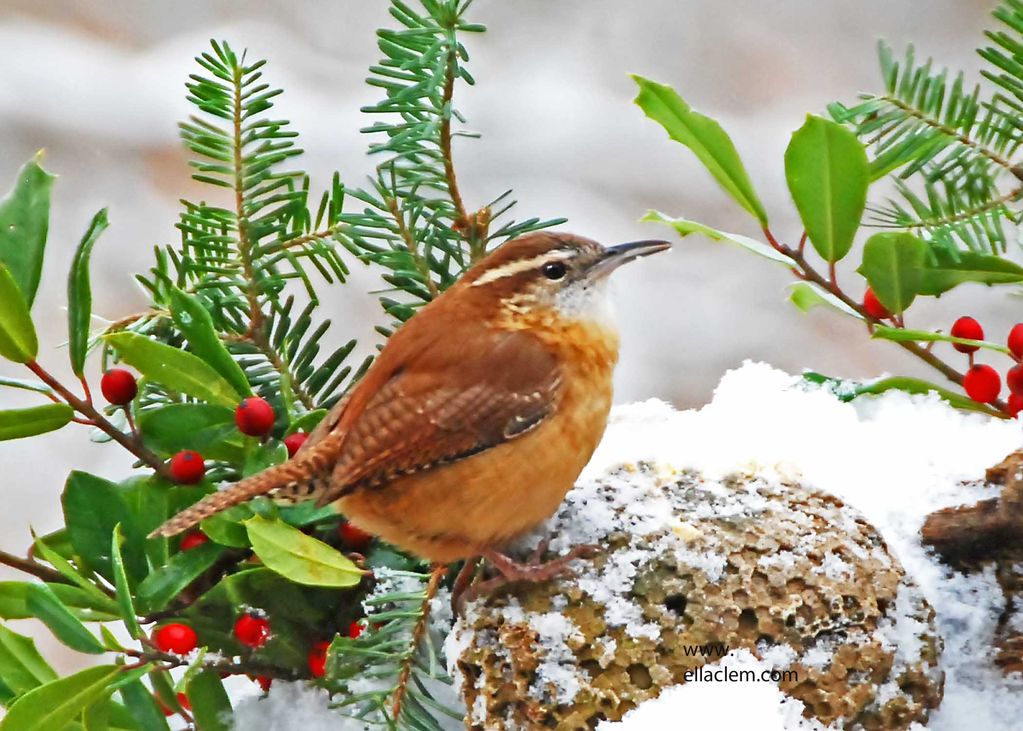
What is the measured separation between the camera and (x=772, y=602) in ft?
2.93

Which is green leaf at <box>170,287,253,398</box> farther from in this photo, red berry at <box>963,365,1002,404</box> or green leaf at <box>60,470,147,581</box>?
red berry at <box>963,365,1002,404</box>

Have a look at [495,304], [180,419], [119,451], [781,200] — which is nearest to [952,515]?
[495,304]

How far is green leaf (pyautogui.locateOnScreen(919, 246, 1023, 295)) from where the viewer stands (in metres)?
0.95

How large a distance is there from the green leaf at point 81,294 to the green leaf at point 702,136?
0.48m

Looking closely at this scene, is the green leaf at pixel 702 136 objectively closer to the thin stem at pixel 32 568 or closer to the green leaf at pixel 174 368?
the green leaf at pixel 174 368

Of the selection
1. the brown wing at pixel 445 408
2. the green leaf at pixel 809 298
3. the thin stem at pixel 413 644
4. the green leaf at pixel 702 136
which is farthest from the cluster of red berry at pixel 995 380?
the thin stem at pixel 413 644

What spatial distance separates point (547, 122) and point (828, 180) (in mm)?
1737

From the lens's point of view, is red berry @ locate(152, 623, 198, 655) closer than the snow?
No

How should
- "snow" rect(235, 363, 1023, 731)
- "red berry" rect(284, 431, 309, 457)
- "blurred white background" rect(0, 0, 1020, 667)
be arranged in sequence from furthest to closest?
"blurred white background" rect(0, 0, 1020, 667) → "red berry" rect(284, 431, 309, 457) → "snow" rect(235, 363, 1023, 731)

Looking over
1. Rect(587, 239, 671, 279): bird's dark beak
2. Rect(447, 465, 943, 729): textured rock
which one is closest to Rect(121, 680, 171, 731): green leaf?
Rect(447, 465, 943, 729): textured rock

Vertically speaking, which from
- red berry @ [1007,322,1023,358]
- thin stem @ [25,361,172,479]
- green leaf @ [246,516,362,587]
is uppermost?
red berry @ [1007,322,1023,358]

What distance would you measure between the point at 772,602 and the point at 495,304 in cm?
45

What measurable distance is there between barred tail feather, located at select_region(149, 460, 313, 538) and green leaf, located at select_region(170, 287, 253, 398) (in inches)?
3.5

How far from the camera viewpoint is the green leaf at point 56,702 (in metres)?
0.91
